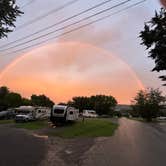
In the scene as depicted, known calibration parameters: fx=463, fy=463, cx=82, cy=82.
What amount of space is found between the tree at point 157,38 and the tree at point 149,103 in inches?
3164

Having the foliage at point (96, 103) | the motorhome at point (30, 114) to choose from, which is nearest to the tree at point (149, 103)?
the motorhome at point (30, 114)

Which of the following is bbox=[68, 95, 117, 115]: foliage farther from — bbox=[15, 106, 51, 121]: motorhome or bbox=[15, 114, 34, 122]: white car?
bbox=[15, 114, 34, 122]: white car

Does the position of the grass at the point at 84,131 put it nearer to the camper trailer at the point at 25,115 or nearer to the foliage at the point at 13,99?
the camper trailer at the point at 25,115

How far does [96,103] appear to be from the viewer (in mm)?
186125

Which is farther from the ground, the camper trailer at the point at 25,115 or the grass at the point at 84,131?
the camper trailer at the point at 25,115

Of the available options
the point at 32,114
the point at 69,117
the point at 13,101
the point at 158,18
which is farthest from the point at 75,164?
the point at 13,101

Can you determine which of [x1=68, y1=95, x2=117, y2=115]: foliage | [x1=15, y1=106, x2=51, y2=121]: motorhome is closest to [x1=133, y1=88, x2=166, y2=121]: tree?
[x1=15, y1=106, x2=51, y2=121]: motorhome

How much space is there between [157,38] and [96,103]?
530ft

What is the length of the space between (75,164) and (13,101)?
382 ft

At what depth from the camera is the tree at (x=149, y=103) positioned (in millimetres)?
106875

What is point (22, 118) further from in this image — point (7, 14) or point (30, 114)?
point (7, 14)

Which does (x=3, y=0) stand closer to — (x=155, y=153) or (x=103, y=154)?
(x=103, y=154)

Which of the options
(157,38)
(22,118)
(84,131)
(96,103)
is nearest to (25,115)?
(22,118)

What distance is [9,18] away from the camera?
22.5m
